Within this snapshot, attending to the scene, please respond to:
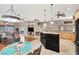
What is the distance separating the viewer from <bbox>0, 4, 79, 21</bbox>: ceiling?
2283mm

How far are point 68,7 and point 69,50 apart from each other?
77 centimetres

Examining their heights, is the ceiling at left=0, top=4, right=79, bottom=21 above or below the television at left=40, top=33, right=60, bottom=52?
above

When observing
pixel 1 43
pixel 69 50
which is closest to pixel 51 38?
pixel 69 50

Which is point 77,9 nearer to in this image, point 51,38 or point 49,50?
point 51,38

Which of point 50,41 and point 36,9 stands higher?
point 36,9

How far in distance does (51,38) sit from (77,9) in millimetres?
691

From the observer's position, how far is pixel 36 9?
2326mm

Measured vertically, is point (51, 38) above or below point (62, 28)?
below

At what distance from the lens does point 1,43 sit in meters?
2.25

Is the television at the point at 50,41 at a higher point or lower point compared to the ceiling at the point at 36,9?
lower

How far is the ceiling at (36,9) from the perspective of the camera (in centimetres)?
228
